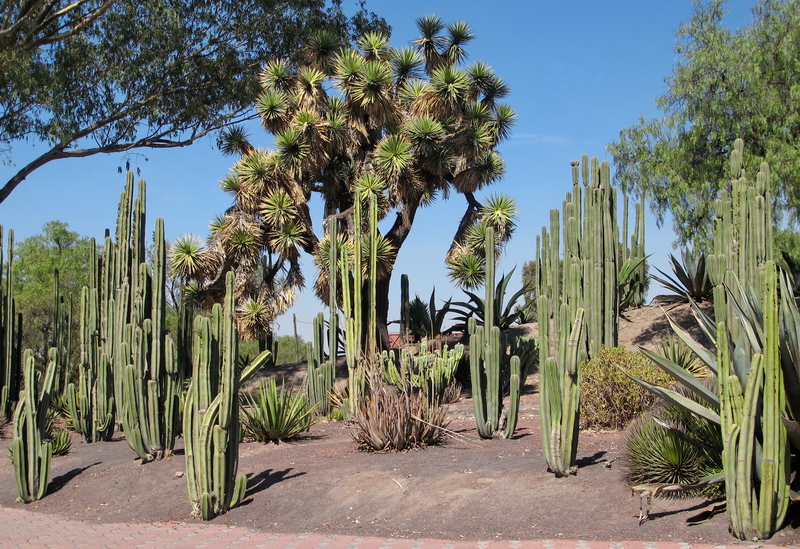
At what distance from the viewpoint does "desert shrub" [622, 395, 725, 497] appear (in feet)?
19.7

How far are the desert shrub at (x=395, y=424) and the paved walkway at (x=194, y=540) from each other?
6.95ft

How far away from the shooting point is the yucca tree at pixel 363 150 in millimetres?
16859

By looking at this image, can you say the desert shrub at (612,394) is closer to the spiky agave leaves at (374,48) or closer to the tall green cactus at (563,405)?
the tall green cactus at (563,405)

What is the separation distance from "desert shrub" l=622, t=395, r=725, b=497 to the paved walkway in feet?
3.20

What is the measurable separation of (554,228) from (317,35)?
33.3 feet

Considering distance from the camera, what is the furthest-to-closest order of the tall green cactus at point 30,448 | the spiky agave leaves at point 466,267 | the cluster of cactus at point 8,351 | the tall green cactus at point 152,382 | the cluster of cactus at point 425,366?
the spiky agave leaves at point 466,267 → the cluster of cactus at point 8,351 → the cluster of cactus at point 425,366 → the tall green cactus at point 152,382 → the tall green cactus at point 30,448

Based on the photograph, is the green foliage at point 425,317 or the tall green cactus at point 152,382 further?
the green foliage at point 425,317

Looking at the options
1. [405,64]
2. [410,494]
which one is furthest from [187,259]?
[410,494]

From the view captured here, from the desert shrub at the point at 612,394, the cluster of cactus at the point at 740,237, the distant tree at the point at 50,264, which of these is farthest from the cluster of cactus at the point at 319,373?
the distant tree at the point at 50,264

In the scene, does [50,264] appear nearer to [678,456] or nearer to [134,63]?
[134,63]

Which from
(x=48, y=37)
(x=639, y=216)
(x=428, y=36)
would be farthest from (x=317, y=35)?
(x=639, y=216)

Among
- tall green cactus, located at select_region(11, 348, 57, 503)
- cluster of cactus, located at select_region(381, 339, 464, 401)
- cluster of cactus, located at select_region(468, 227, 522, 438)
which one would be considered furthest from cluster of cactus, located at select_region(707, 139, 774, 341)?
tall green cactus, located at select_region(11, 348, 57, 503)

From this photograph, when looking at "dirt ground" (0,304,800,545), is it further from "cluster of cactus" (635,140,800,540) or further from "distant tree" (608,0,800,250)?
"distant tree" (608,0,800,250)

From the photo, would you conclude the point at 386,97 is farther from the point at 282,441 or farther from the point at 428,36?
the point at 282,441
